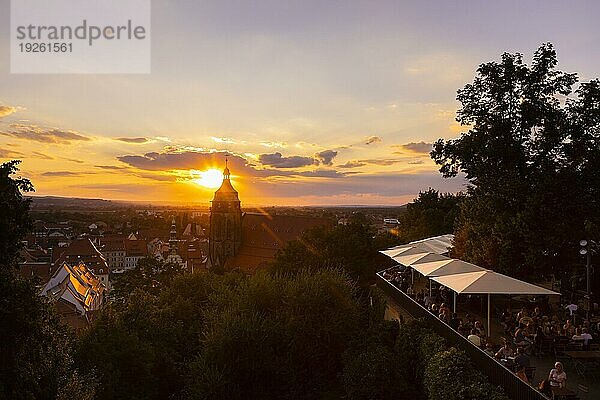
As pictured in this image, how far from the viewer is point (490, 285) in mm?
15305

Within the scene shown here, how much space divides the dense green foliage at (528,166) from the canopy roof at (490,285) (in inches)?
297

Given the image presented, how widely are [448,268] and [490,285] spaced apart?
2761 mm

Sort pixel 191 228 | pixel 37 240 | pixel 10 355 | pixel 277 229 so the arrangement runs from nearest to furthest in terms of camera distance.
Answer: pixel 10 355 → pixel 277 229 → pixel 37 240 → pixel 191 228

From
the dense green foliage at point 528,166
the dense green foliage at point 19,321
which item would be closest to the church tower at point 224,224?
the dense green foliage at point 528,166

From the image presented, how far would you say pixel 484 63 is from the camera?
2547 cm

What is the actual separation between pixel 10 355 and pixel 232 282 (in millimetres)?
23689

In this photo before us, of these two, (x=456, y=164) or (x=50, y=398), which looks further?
(x=456, y=164)

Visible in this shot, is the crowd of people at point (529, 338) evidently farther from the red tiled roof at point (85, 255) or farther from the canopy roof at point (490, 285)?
the red tiled roof at point (85, 255)

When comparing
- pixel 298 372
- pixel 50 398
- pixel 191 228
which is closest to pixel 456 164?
pixel 298 372

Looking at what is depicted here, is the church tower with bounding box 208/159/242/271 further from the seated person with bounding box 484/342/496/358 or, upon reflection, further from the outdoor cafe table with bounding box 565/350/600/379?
the outdoor cafe table with bounding box 565/350/600/379

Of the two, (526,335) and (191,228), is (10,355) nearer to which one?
(526,335)

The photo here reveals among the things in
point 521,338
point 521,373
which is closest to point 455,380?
point 521,338

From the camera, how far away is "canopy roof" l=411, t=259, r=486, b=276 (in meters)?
17.5

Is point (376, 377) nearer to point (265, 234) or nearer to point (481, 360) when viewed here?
point (481, 360)
